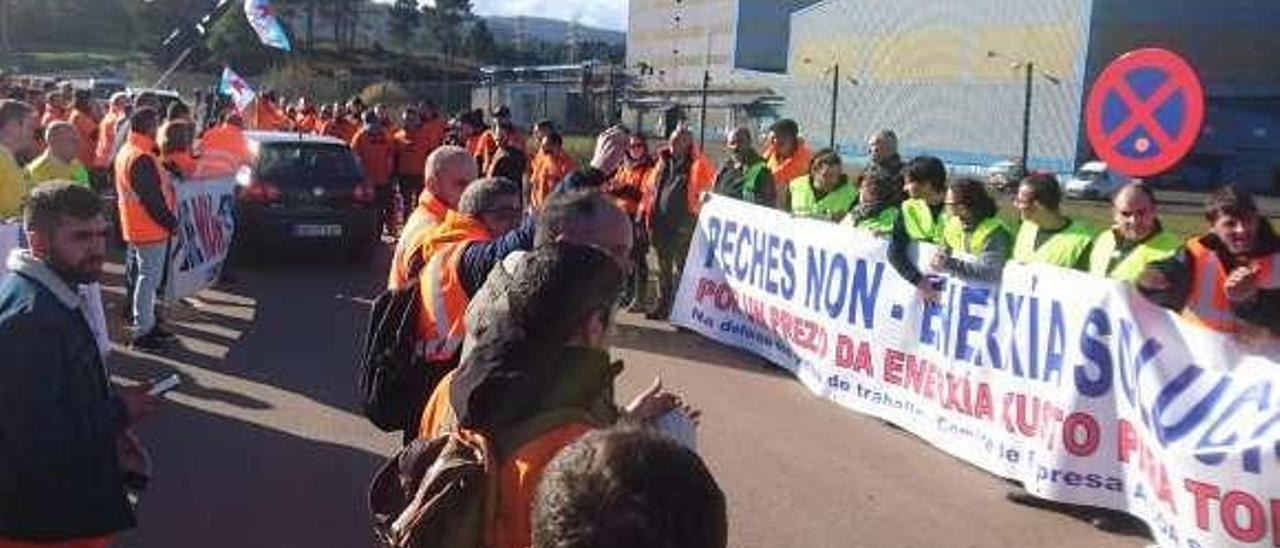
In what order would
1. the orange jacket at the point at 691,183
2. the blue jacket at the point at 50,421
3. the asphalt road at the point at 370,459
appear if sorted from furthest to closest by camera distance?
1. the orange jacket at the point at 691,183
2. the asphalt road at the point at 370,459
3. the blue jacket at the point at 50,421

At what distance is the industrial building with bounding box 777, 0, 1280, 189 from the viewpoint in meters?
49.9

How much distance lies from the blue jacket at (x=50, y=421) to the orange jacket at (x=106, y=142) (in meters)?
13.0

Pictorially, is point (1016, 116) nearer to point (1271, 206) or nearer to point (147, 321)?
point (1271, 206)

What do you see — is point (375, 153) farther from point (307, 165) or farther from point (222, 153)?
point (222, 153)

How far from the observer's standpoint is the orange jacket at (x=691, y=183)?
1233 cm

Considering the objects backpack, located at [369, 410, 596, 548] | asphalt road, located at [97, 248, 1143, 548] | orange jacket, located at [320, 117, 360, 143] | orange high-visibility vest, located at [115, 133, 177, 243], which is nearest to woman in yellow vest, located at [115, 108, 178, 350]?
orange high-visibility vest, located at [115, 133, 177, 243]

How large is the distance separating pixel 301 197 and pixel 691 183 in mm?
4869

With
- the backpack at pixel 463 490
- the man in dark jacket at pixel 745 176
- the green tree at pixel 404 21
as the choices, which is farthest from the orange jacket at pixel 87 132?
the green tree at pixel 404 21

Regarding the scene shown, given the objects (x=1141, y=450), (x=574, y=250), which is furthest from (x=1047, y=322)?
(x=574, y=250)

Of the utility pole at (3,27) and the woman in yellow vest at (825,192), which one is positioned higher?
the utility pole at (3,27)

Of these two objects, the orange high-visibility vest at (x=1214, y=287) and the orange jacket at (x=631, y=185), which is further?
the orange jacket at (x=631, y=185)

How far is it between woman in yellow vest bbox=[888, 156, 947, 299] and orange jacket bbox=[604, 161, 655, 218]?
373cm

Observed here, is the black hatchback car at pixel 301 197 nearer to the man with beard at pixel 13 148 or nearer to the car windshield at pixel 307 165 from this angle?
the car windshield at pixel 307 165

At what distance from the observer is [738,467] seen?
7434 millimetres
